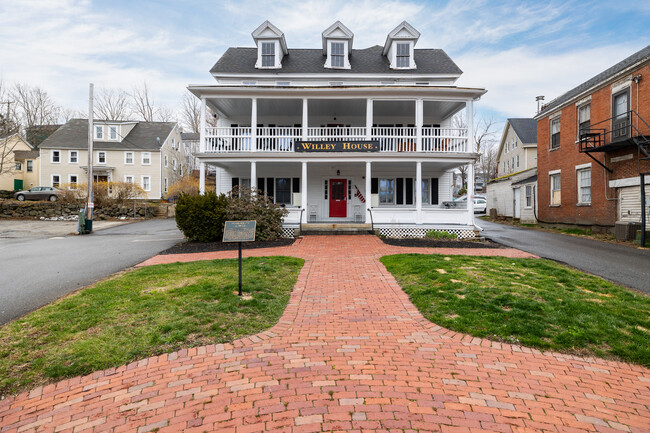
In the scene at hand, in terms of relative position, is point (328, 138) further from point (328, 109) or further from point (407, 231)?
point (407, 231)

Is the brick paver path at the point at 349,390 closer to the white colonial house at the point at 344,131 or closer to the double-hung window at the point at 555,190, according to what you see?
the white colonial house at the point at 344,131

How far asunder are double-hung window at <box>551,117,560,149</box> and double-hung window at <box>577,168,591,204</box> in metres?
2.83

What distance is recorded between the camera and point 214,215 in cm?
1315

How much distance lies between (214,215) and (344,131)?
24.7ft

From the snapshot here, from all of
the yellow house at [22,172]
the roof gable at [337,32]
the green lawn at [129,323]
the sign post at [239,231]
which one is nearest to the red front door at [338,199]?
the roof gable at [337,32]

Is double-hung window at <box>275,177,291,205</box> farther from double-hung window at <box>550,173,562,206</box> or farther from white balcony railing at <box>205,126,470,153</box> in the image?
double-hung window at <box>550,173,562,206</box>

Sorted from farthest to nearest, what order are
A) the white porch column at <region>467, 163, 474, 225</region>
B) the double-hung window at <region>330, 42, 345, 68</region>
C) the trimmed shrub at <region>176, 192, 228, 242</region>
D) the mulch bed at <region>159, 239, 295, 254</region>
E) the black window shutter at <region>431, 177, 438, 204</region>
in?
the double-hung window at <region>330, 42, 345, 68</region> < the black window shutter at <region>431, 177, 438, 204</region> < the white porch column at <region>467, 163, 474, 225</region> < the trimmed shrub at <region>176, 192, 228, 242</region> < the mulch bed at <region>159, 239, 295, 254</region>

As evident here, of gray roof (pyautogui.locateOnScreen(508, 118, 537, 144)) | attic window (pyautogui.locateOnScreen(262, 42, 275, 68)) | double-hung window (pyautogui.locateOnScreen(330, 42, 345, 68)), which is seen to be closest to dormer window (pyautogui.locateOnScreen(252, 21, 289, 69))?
attic window (pyautogui.locateOnScreen(262, 42, 275, 68))

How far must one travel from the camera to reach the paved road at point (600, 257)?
778 cm

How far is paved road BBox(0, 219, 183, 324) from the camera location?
20.3ft

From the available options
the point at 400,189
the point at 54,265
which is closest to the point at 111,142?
the point at 54,265

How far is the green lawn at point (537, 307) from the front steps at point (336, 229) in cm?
723

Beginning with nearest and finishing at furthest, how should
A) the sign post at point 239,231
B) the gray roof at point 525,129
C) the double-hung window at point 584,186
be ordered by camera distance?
the sign post at point 239,231 → the double-hung window at point 584,186 → the gray roof at point 525,129

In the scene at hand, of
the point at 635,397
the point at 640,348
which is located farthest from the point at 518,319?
the point at 635,397
